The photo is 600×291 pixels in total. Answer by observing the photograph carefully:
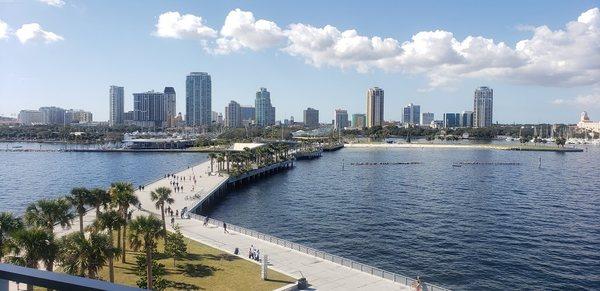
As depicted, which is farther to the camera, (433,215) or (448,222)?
(433,215)

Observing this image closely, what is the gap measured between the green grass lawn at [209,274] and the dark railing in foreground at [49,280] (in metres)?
25.2

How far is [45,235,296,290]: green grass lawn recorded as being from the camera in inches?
1156

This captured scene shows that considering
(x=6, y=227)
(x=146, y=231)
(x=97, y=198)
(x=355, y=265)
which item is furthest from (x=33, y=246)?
(x=355, y=265)

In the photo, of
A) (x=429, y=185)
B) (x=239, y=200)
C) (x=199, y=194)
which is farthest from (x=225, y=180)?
(x=429, y=185)

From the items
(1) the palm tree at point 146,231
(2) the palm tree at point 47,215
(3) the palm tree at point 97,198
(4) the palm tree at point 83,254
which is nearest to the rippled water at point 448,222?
(3) the palm tree at point 97,198

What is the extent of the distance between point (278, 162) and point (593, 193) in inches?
2696

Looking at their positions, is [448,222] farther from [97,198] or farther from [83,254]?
[83,254]

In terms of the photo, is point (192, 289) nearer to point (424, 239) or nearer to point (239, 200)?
point (424, 239)

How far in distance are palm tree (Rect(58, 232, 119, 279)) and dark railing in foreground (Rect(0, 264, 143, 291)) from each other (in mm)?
20565

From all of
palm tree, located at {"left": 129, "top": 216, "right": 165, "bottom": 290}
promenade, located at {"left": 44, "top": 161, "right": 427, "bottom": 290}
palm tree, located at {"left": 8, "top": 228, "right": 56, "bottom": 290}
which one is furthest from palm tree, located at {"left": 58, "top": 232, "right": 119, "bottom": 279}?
promenade, located at {"left": 44, "top": 161, "right": 427, "bottom": 290}

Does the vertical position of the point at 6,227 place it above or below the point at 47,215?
above

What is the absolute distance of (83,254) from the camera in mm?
23609

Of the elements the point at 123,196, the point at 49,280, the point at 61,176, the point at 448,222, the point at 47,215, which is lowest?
the point at 448,222

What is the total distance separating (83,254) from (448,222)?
4355 centimetres
